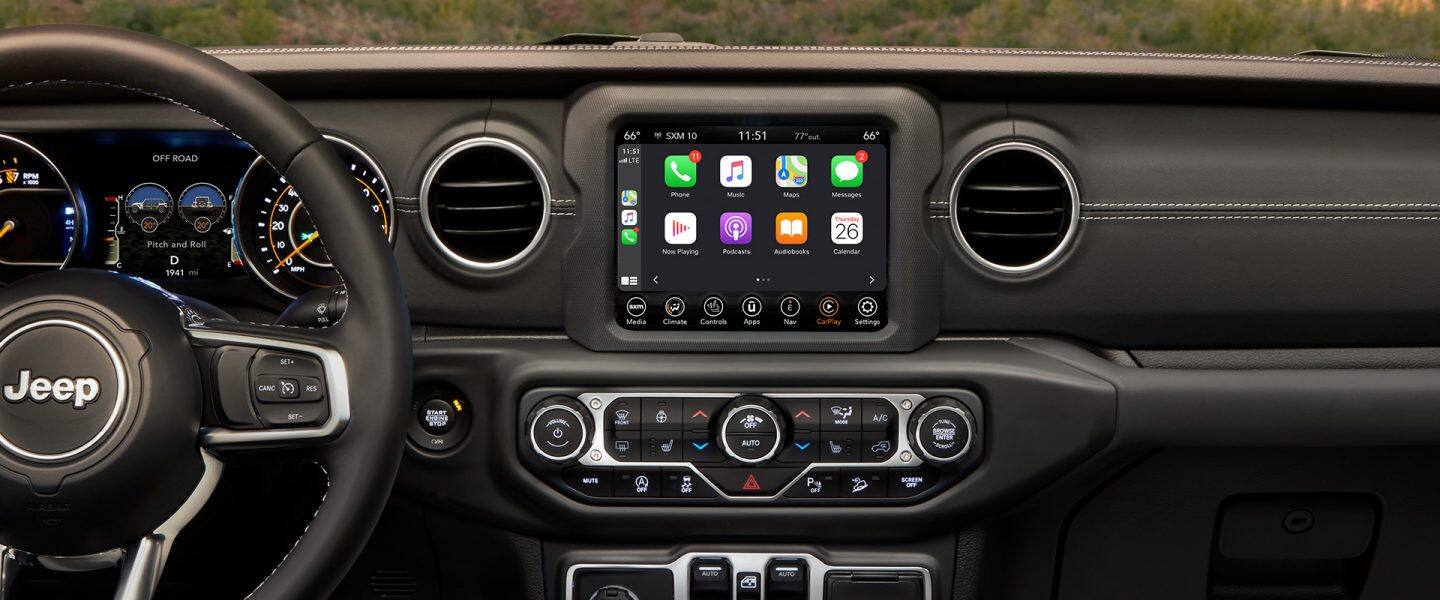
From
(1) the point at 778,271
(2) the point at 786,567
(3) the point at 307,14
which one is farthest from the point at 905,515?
(3) the point at 307,14

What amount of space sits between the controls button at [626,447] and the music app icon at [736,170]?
428mm

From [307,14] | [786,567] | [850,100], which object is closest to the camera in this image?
[850,100]

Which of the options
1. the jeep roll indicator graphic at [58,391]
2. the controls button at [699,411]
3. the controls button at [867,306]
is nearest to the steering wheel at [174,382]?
the jeep roll indicator graphic at [58,391]

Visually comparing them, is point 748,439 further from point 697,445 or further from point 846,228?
point 846,228

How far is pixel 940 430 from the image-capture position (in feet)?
5.82

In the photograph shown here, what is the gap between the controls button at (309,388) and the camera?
1.34m

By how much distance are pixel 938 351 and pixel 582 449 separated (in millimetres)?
593

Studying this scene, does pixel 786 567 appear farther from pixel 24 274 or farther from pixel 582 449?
pixel 24 274

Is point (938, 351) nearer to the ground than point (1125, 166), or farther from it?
nearer to the ground

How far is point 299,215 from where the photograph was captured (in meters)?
1.78

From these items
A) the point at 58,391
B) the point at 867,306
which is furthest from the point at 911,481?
the point at 58,391

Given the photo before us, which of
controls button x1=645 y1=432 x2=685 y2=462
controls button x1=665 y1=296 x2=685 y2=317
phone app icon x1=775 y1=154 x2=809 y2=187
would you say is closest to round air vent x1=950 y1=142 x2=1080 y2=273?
phone app icon x1=775 y1=154 x2=809 y2=187

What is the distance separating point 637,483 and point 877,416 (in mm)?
398

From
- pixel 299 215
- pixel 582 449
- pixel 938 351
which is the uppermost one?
pixel 299 215
